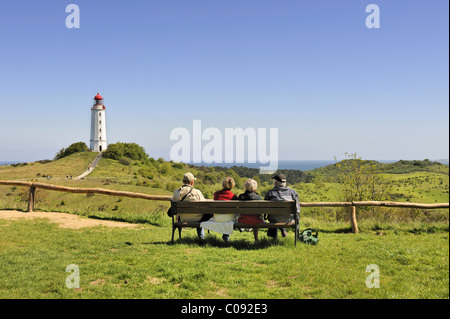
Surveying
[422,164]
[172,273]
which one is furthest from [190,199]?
[422,164]

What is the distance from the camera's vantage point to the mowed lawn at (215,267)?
4938 mm

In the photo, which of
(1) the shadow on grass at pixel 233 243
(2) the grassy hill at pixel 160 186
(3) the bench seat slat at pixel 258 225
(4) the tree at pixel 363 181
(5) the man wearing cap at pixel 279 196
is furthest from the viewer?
(4) the tree at pixel 363 181

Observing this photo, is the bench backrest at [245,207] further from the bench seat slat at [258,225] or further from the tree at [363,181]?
the tree at [363,181]

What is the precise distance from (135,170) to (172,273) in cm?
6440

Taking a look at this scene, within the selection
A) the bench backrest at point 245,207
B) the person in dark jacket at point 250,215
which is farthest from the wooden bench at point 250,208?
the person in dark jacket at point 250,215

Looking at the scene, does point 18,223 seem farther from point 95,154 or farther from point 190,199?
point 95,154

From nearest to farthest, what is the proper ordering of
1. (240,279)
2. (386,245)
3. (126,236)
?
(240,279)
(386,245)
(126,236)

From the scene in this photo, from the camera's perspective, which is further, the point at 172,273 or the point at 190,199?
the point at 190,199

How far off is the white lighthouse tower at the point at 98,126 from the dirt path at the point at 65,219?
2578 inches

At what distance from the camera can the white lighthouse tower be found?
73.9 metres

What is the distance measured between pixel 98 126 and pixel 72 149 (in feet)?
26.1

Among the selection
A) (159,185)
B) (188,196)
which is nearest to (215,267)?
(188,196)

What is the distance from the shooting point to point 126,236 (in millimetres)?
9266
